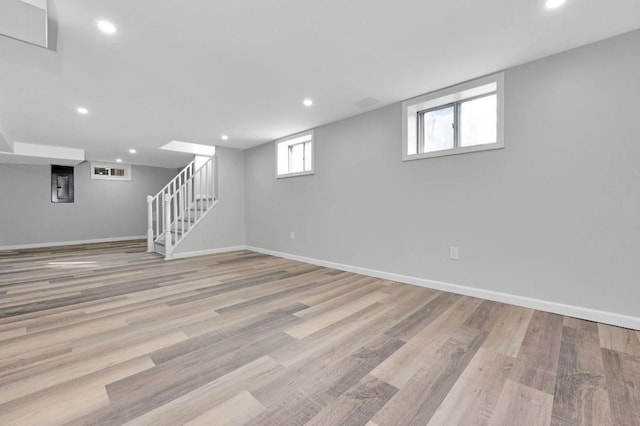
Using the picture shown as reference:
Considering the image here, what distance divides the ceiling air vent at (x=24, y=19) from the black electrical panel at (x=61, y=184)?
669cm

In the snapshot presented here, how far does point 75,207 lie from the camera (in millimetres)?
6883

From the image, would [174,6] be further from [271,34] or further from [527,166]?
[527,166]

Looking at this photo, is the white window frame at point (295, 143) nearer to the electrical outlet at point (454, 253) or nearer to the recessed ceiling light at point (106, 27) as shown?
the electrical outlet at point (454, 253)

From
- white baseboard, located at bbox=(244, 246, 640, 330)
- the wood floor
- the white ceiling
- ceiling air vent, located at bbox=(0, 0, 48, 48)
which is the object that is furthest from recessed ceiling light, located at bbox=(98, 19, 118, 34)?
white baseboard, located at bbox=(244, 246, 640, 330)

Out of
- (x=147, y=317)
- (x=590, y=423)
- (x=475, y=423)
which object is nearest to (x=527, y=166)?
(x=590, y=423)

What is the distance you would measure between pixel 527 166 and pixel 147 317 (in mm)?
3639

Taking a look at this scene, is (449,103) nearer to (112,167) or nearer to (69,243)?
(112,167)

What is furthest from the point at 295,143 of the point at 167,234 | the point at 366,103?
the point at 167,234

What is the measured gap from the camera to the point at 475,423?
1.15 m

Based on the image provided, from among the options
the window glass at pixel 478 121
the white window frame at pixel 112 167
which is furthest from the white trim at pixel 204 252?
the window glass at pixel 478 121

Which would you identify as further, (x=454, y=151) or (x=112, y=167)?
(x=112, y=167)

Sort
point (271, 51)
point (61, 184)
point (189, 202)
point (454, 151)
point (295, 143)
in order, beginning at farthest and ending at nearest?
1. point (61, 184)
2. point (189, 202)
3. point (295, 143)
4. point (454, 151)
5. point (271, 51)

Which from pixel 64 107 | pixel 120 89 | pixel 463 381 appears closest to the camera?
pixel 463 381

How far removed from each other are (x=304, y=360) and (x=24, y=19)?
2.72 meters
